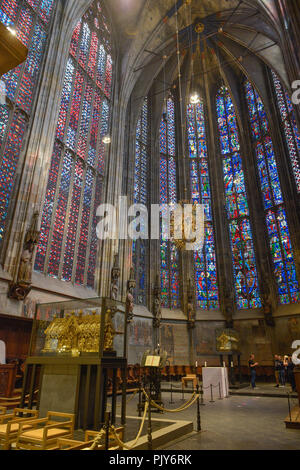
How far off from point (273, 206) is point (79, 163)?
1222cm

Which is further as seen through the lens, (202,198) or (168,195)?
(202,198)

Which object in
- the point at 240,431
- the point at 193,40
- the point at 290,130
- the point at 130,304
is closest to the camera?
the point at 240,431

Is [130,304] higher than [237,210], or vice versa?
[237,210]

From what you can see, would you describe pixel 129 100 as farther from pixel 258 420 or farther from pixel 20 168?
pixel 258 420

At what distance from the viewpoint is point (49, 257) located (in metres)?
12.3

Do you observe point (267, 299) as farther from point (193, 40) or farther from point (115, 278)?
point (193, 40)

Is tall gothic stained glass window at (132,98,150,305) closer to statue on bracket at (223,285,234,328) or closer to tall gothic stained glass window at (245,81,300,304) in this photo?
statue on bracket at (223,285,234,328)

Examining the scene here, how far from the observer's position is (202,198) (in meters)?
22.3

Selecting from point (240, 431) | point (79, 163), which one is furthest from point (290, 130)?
point (240, 431)

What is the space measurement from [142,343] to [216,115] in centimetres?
1821

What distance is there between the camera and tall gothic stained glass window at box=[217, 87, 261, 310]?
1948cm

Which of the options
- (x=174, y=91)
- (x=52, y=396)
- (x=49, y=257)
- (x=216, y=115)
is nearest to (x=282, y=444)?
(x=52, y=396)

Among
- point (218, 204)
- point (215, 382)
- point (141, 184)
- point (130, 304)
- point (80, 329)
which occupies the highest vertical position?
point (141, 184)

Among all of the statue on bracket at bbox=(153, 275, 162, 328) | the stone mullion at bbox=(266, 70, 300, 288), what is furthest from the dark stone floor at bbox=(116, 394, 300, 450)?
the stone mullion at bbox=(266, 70, 300, 288)
